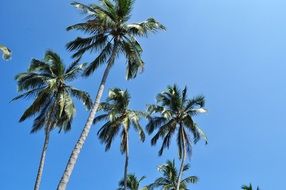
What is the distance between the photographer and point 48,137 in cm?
3341

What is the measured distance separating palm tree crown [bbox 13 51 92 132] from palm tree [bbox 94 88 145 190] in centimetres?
660

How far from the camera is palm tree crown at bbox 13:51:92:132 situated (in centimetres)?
3419

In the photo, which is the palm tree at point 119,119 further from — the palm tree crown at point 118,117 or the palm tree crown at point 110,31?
the palm tree crown at point 110,31

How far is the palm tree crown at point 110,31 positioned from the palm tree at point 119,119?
13.3 meters

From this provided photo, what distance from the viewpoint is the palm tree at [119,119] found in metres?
41.7

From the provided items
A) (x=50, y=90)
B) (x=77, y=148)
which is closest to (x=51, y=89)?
(x=50, y=90)

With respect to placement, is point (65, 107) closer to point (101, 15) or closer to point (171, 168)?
point (101, 15)

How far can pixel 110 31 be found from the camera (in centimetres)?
2762

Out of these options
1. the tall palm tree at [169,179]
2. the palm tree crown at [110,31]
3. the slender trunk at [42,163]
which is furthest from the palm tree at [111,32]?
the tall palm tree at [169,179]

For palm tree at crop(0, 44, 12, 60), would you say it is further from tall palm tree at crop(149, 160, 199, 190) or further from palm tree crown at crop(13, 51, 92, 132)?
tall palm tree at crop(149, 160, 199, 190)

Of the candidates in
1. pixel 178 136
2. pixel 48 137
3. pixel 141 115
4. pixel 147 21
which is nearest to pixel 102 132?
pixel 141 115

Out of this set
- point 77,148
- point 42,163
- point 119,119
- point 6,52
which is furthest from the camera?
point 119,119

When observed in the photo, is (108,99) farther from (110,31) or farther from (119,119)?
(110,31)

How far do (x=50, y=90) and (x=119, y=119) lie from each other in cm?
940
